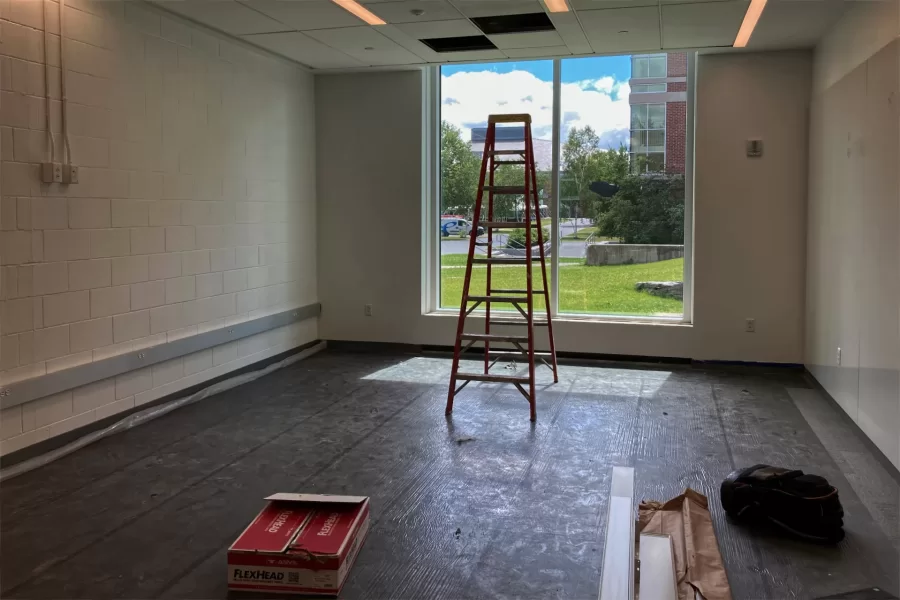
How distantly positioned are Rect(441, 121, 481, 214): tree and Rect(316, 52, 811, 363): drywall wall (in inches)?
10.7

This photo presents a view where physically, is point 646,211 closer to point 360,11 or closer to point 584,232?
point 584,232

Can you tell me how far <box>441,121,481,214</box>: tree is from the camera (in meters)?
7.12

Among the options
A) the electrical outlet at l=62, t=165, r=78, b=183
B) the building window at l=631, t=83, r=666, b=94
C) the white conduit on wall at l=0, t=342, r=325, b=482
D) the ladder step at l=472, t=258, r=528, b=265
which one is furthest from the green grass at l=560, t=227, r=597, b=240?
the electrical outlet at l=62, t=165, r=78, b=183

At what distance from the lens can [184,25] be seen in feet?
16.8

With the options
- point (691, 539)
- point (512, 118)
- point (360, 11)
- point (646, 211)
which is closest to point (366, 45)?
point (360, 11)

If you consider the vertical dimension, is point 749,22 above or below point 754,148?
above

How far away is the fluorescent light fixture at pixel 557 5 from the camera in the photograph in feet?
15.5

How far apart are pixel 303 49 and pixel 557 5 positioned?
7.59 feet

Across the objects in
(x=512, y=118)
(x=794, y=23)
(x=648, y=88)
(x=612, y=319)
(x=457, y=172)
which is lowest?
(x=612, y=319)

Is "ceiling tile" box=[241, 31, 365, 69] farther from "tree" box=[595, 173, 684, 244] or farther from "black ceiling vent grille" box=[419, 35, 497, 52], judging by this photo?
"tree" box=[595, 173, 684, 244]

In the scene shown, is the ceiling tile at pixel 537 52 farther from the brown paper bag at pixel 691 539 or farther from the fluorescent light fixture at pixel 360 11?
the brown paper bag at pixel 691 539

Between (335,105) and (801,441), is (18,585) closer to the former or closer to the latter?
(801,441)

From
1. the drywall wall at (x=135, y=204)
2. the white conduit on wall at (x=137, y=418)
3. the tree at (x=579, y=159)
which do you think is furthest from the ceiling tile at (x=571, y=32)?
the white conduit on wall at (x=137, y=418)

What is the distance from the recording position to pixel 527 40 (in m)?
5.70
